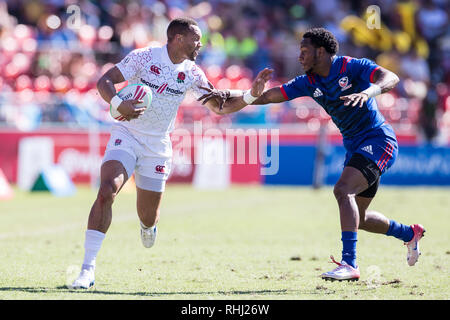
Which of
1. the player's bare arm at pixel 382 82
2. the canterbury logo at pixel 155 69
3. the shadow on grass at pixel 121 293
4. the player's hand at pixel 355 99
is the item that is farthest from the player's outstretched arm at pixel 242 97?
the shadow on grass at pixel 121 293

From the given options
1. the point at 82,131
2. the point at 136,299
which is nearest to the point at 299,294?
the point at 136,299

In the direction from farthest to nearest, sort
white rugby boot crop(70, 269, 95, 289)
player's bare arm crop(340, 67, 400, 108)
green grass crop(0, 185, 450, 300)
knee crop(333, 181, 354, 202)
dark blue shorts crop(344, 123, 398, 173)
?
1. dark blue shorts crop(344, 123, 398, 173)
2. knee crop(333, 181, 354, 202)
3. player's bare arm crop(340, 67, 400, 108)
4. green grass crop(0, 185, 450, 300)
5. white rugby boot crop(70, 269, 95, 289)

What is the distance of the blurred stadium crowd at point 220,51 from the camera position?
21.5m

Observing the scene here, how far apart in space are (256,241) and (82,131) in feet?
36.1

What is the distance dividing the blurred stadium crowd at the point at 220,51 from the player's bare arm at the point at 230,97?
12.4 m

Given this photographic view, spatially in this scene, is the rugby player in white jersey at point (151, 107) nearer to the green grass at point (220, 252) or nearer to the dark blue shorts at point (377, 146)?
the green grass at point (220, 252)

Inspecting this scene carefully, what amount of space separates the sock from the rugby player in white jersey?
0.25ft

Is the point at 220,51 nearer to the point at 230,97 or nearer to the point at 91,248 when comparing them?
the point at 230,97

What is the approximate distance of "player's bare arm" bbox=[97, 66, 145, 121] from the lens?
754cm

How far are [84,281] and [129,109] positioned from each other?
1.57 m

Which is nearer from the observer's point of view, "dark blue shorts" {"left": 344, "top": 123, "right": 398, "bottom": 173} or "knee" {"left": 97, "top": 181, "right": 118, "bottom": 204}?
"knee" {"left": 97, "top": 181, "right": 118, "bottom": 204}

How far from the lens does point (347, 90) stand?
801 centimetres

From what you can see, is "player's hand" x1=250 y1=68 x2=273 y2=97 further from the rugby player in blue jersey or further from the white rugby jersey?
the white rugby jersey

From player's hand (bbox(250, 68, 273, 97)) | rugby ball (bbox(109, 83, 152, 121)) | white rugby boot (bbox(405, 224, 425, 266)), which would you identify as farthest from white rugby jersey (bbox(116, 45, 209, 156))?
white rugby boot (bbox(405, 224, 425, 266))
